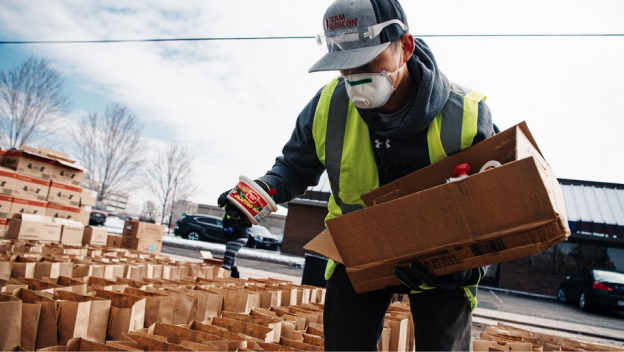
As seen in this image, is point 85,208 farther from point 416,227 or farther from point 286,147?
point 416,227

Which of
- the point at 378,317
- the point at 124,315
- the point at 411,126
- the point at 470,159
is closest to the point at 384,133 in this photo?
the point at 411,126

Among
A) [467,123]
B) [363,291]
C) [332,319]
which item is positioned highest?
[467,123]

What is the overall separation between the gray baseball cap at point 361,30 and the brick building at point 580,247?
1619cm

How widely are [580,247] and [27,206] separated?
17.7 meters

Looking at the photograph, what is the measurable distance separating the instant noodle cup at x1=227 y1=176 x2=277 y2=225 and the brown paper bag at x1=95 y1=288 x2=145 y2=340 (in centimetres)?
115

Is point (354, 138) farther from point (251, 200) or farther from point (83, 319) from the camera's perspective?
point (83, 319)

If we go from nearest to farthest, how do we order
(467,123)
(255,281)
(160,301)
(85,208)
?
(467,123) < (160,301) < (255,281) < (85,208)

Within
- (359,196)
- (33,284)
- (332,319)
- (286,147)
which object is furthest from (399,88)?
A: (33,284)

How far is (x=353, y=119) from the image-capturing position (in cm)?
170

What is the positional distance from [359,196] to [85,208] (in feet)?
29.3

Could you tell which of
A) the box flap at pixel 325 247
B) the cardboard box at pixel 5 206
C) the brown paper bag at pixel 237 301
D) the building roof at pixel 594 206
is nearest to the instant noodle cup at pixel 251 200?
the box flap at pixel 325 247

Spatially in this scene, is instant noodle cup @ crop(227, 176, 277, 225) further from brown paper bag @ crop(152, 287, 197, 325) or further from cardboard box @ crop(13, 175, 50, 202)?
cardboard box @ crop(13, 175, 50, 202)

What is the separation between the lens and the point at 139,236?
8.34m

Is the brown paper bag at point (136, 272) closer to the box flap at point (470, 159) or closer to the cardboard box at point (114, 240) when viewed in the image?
the box flap at point (470, 159)
